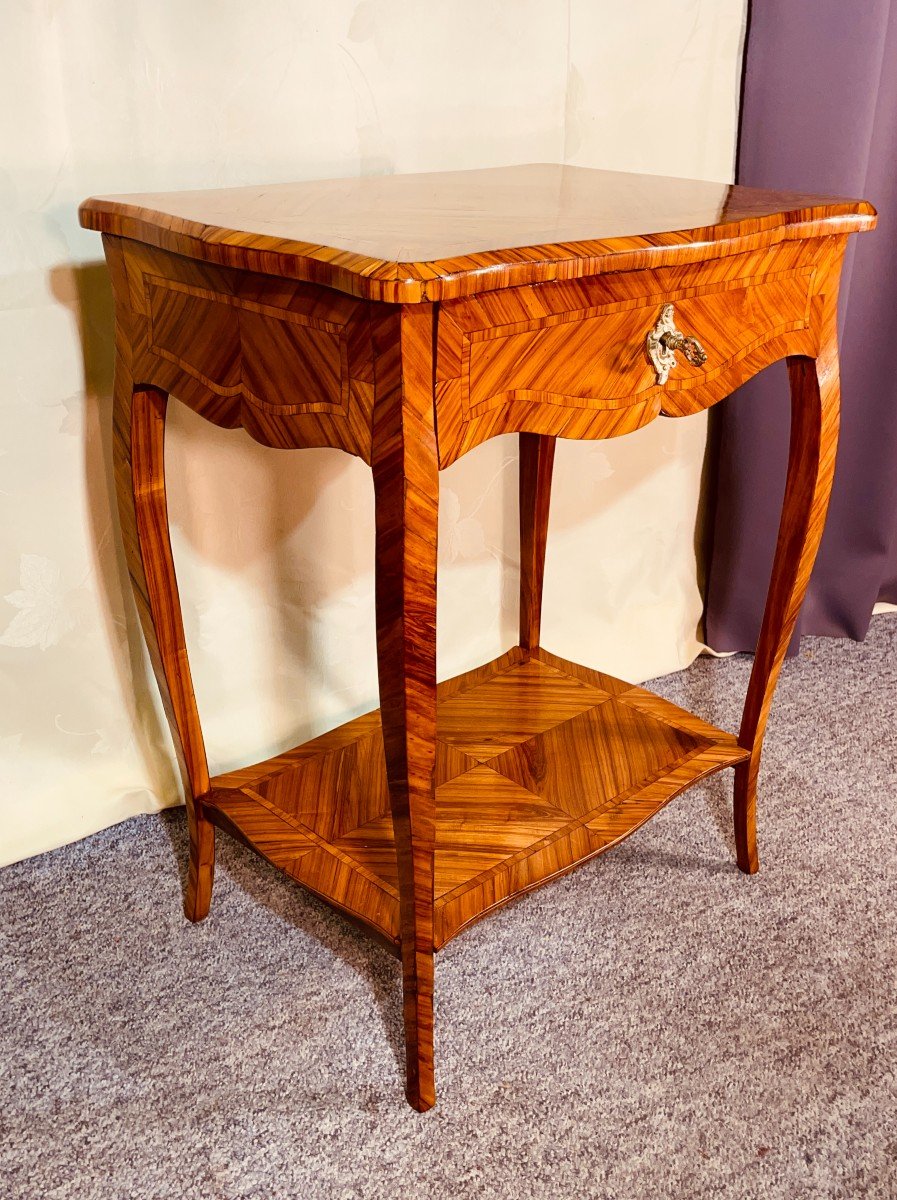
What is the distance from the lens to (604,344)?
2.94ft

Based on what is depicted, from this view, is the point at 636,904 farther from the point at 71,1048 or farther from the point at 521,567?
the point at 71,1048

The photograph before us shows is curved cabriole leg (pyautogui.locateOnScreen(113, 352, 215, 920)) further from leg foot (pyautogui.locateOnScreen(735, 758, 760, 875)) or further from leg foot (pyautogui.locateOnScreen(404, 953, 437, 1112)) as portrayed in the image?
→ leg foot (pyautogui.locateOnScreen(735, 758, 760, 875))

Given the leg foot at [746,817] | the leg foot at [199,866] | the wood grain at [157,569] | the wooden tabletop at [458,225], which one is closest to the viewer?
the wooden tabletop at [458,225]

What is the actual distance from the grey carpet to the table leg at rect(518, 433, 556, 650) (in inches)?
13.6

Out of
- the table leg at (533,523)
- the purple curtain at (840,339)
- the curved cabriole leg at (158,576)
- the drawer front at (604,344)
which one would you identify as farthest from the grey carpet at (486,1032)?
the drawer front at (604,344)

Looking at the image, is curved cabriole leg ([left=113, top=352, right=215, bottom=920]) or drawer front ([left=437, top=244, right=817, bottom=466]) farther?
curved cabriole leg ([left=113, top=352, right=215, bottom=920])

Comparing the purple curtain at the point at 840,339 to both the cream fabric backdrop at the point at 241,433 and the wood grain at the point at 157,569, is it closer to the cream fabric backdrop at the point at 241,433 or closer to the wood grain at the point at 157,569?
the cream fabric backdrop at the point at 241,433

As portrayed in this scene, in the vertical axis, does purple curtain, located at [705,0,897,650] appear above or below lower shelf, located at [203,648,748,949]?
above

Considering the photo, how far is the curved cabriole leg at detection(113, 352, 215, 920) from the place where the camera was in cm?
108

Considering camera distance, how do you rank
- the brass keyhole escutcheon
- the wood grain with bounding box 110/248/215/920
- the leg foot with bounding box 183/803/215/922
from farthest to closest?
the leg foot with bounding box 183/803/215/922
the wood grain with bounding box 110/248/215/920
the brass keyhole escutcheon

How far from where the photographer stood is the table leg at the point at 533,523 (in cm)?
149

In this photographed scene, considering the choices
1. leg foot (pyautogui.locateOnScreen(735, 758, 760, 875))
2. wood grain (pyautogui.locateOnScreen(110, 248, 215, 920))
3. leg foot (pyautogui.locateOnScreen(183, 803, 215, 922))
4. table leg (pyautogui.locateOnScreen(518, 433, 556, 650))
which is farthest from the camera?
table leg (pyautogui.locateOnScreen(518, 433, 556, 650))

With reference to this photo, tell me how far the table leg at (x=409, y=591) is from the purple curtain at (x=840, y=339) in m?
0.98

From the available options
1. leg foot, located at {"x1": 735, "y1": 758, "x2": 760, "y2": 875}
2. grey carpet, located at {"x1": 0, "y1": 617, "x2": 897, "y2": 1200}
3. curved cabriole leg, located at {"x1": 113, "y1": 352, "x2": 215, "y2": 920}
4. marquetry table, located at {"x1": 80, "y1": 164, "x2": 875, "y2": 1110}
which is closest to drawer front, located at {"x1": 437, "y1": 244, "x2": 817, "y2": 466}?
marquetry table, located at {"x1": 80, "y1": 164, "x2": 875, "y2": 1110}
